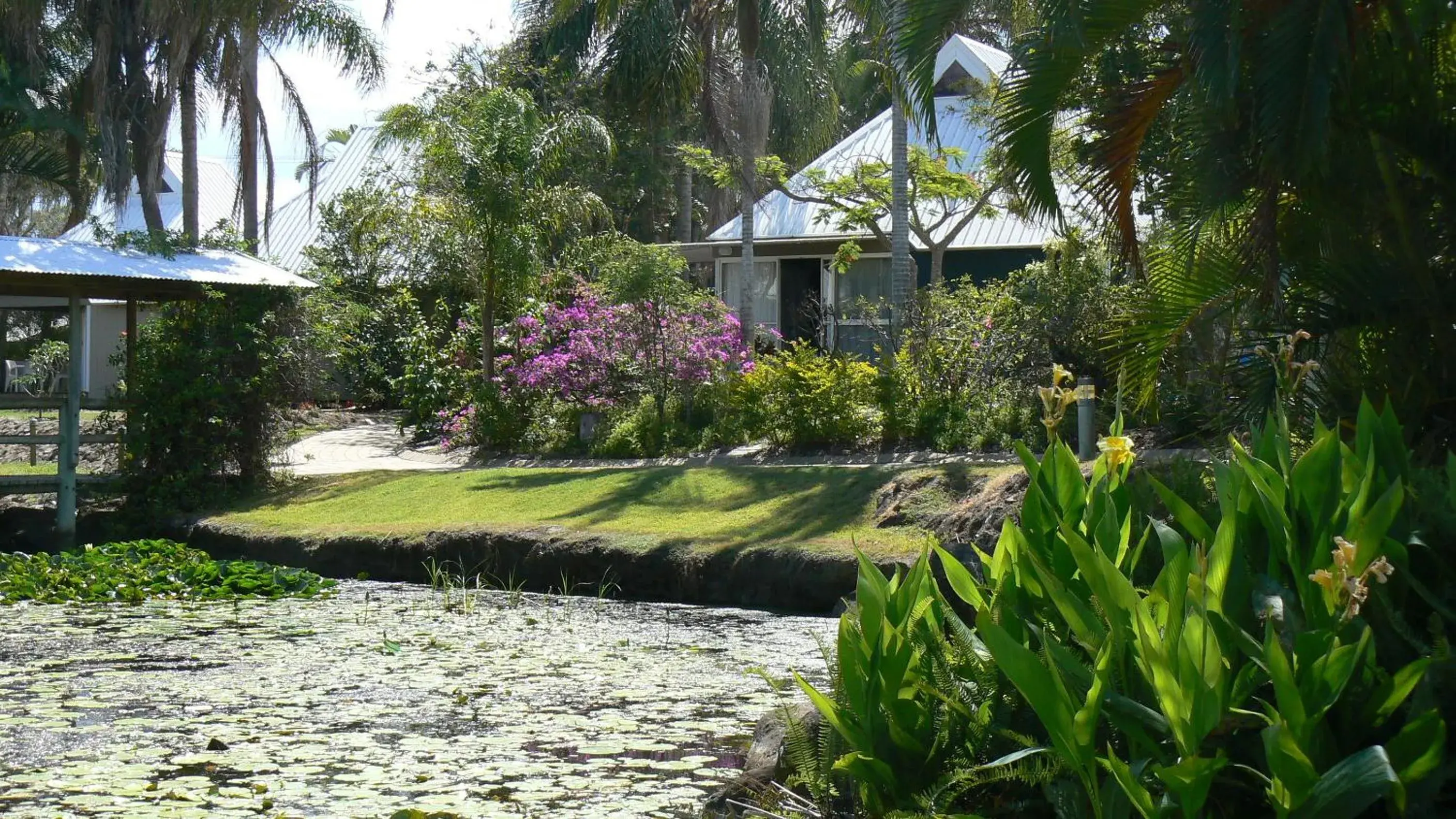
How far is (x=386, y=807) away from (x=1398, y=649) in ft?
11.3

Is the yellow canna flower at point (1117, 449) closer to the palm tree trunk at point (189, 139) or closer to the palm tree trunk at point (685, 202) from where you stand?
the palm tree trunk at point (189, 139)

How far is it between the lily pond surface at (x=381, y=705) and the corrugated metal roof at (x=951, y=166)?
14893mm

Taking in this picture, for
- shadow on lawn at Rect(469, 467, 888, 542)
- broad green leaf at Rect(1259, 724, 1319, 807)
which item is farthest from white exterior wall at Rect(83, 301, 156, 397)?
broad green leaf at Rect(1259, 724, 1319, 807)

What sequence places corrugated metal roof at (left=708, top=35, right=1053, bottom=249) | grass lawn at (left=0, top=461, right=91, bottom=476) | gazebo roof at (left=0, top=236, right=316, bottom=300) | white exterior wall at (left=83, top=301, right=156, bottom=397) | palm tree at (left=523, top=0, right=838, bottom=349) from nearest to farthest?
gazebo roof at (left=0, top=236, right=316, bottom=300)
grass lawn at (left=0, top=461, right=91, bottom=476)
palm tree at (left=523, top=0, right=838, bottom=349)
corrugated metal roof at (left=708, top=35, right=1053, bottom=249)
white exterior wall at (left=83, top=301, right=156, bottom=397)

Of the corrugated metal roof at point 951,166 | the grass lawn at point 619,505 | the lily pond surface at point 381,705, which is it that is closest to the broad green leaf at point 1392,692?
the lily pond surface at point 381,705

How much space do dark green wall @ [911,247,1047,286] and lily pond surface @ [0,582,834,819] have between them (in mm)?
15469

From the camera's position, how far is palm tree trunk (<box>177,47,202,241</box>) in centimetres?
2728

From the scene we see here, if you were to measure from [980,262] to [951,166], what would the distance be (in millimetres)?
1724

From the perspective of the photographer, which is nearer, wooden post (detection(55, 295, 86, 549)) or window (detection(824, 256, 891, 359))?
wooden post (detection(55, 295, 86, 549))

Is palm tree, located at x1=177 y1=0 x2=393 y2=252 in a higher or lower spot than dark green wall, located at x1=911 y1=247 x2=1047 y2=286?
higher

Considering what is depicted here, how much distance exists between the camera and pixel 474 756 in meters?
6.12

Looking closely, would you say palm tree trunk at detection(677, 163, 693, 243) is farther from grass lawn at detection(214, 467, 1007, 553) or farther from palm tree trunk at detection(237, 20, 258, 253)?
grass lawn at detection(214, 467, 1007, 553)

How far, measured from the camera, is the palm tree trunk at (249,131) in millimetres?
27359

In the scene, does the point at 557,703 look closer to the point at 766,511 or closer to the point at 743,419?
the point at 766,511
